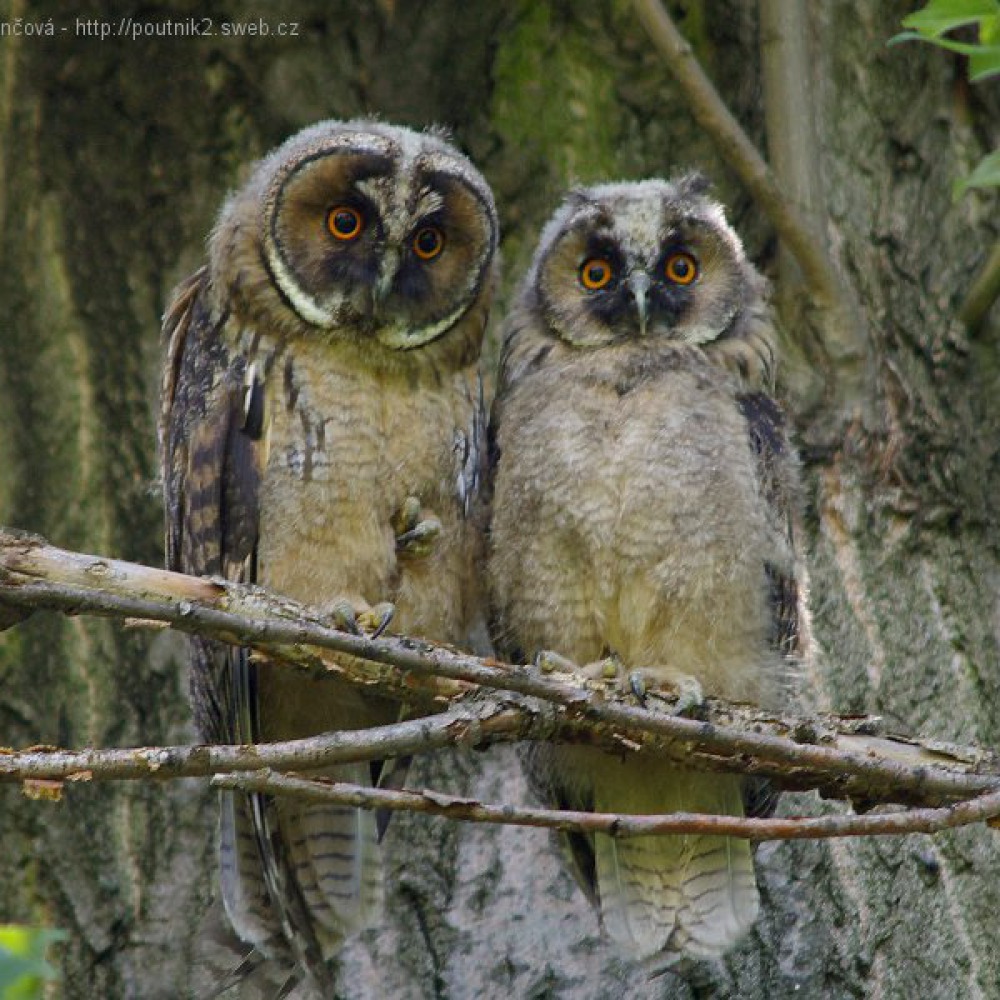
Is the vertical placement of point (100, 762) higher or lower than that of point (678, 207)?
lower

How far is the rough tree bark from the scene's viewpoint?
11.3 feet

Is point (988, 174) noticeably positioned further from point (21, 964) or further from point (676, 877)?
point (21, 964)

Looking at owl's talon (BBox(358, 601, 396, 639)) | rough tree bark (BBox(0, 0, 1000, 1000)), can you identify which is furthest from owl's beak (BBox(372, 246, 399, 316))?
rough tree bark (BBox(0, 0, 1000, 1000))

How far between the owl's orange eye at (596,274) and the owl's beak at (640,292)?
0.10 meters

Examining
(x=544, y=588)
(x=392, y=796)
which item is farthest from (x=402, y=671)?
(x=544, y=588)

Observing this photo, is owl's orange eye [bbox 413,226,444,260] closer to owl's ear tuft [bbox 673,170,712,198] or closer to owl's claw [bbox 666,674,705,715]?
owl's ear tuft [bbox 673,170,712,198]

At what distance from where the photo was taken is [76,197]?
4.03 meters

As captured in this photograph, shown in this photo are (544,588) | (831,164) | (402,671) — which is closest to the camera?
(402,671)

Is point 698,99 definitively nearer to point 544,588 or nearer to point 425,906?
point 544,588

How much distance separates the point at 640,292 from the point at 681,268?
0.54ft

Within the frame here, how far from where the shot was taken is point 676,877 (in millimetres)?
3396

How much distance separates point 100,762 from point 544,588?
4.43ft

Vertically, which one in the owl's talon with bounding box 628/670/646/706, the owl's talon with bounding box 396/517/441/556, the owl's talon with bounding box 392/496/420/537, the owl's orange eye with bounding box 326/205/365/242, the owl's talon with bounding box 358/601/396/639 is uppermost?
the owl's orange eye with bounding box 326/205/365/242

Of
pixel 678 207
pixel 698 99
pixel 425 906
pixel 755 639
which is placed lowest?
pixel 425 906
